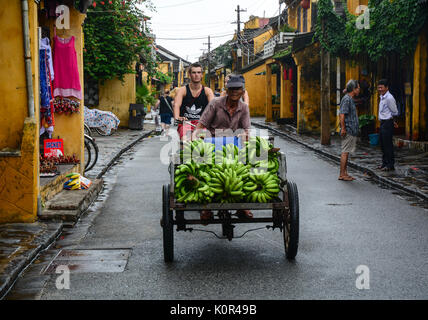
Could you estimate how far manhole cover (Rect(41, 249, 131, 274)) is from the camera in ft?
18.3

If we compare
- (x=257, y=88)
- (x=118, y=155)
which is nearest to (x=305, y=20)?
(x=257, y=88)

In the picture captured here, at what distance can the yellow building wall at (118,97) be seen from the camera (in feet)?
87.6

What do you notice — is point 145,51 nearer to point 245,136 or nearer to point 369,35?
point 369,35

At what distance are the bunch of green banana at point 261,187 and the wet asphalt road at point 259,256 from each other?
27.2 inches

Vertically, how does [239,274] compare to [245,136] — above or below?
below

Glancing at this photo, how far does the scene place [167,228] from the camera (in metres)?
5.61

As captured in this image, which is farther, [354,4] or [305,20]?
[305,20]

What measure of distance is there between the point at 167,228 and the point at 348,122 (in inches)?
270

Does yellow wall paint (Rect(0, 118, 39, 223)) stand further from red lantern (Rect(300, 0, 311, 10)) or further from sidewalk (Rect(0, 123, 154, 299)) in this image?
red lantern (Rect(300, 0, 311, 10))

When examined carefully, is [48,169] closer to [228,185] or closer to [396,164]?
[228,185]

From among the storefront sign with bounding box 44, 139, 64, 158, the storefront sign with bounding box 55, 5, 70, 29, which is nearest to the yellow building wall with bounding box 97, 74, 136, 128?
the storefront sign with bounding box 55, 5, 70, 29
